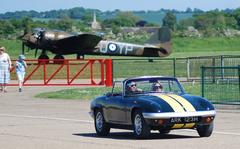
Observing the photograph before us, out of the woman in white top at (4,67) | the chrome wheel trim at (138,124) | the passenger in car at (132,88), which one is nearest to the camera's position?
the chrome wheel trim at (138,124)

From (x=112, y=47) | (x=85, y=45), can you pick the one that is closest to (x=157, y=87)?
(x=85, y=45)

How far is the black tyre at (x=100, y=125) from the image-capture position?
1947cm

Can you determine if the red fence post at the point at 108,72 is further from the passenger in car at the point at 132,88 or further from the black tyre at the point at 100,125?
the passenger in car at the point at 132,88

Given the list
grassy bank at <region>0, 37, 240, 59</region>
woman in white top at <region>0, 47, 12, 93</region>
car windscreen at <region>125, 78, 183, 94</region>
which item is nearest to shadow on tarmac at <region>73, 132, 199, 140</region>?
car windscreen at <region>125, 78, 183, 94</region>

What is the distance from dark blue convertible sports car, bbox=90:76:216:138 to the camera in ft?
58.0

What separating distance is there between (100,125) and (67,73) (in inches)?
898

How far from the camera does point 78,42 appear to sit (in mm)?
61969

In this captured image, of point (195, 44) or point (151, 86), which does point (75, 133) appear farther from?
point (195, 44)

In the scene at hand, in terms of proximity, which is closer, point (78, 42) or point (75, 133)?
point (75, 133)

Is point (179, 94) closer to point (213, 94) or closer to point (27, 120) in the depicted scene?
point (27, 120)

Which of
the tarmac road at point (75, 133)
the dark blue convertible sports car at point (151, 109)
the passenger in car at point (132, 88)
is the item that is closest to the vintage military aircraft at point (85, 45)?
the tarmac road at point (75, 133)

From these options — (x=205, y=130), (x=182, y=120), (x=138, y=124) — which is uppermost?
(x=182, y=120)

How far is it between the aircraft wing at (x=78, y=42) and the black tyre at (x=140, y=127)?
1691 inches

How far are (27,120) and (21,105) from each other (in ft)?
21.4
